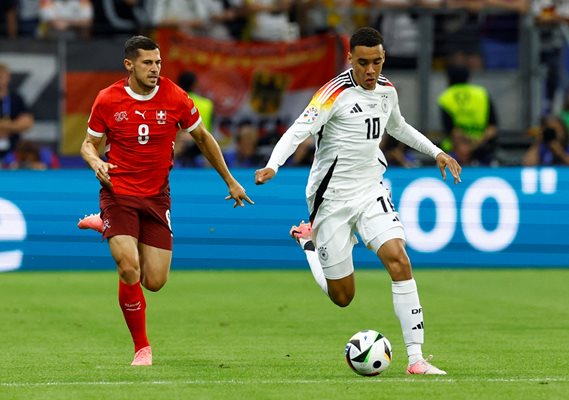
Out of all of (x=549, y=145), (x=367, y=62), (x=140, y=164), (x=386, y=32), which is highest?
(x=367, y=62)

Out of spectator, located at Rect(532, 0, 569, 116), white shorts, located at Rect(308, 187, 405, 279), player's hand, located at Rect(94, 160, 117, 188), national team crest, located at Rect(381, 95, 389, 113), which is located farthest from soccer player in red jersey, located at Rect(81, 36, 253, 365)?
spectator, located at Rect(532, 0, 569, 116)

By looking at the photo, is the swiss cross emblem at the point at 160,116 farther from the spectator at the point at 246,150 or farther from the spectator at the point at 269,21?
the spectator at the point at 269,21

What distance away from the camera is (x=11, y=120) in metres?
20.9

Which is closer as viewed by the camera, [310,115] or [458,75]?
[310,115]

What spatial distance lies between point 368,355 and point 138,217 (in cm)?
237

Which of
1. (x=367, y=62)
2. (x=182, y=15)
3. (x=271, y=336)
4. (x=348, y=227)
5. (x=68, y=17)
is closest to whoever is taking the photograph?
(x=367, y=62)

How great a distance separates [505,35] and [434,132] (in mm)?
2167

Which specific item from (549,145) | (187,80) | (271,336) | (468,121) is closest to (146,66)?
(271,336)

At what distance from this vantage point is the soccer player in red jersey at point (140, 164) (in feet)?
35.8

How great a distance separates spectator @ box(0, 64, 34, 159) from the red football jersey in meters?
9.95

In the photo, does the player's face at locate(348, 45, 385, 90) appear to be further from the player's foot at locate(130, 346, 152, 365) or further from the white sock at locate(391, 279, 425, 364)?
the player's foot at locate(130, 346, 152, 365)

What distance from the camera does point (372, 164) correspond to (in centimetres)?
1098

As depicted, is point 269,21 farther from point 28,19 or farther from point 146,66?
point 146,66

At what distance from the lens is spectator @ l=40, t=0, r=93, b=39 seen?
72.2ft
